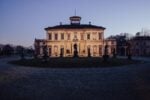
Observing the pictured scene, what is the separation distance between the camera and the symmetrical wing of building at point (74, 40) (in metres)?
77.6

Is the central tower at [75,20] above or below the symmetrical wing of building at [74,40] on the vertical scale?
above

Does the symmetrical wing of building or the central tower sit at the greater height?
the central tower

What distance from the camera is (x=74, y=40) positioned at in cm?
7744

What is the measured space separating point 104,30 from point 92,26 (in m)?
3.66

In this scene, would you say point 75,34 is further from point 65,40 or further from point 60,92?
point 60,92

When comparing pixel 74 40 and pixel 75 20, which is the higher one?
pixel 75 20

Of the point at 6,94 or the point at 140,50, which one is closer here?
the point at 6,94

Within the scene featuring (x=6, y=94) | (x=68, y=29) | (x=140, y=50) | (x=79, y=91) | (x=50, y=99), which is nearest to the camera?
(x=50, y=99)

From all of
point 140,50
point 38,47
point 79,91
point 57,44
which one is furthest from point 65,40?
point 79,91

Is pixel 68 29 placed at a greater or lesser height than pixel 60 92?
greater

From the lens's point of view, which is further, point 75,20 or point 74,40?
point 75,20

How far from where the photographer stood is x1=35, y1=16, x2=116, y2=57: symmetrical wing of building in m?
77.6

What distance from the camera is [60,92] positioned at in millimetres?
10867

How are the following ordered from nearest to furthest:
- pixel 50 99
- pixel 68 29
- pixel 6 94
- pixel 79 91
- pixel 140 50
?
pixel 50 99 → pixel 6 94 → pixel 79 91 → pixel 68 29 → pixel 140 50
